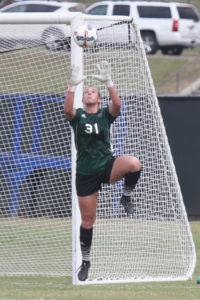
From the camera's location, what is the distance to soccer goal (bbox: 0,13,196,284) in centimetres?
859

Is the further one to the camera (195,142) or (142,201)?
(195,142)

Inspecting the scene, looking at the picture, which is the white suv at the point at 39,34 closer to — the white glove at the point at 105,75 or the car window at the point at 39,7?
the white glove at the point at 105,75

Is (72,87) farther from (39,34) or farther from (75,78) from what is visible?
(39,34)

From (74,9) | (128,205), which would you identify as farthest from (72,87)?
(74,9)

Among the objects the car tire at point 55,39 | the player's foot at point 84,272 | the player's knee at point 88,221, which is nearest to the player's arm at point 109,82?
the player's knee at point 88,221

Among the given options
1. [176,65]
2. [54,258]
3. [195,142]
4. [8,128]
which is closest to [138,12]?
[176,65]

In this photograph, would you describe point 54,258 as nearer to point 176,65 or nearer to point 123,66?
point 123,66

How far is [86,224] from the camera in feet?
26.2

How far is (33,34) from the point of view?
9.20 m

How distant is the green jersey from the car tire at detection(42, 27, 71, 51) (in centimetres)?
141

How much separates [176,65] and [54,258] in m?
19.8

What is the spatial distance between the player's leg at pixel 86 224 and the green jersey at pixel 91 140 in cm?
27

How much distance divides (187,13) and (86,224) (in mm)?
22698

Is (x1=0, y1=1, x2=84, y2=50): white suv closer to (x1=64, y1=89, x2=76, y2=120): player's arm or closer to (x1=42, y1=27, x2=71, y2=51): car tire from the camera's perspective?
(x1=42, y1=27, x2=71, y2=51): car tire
